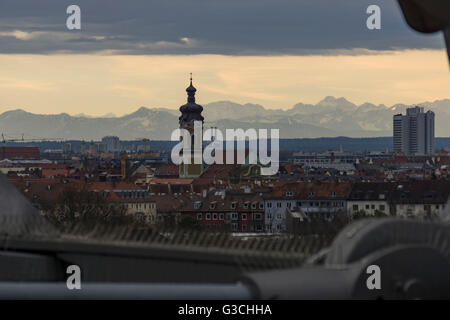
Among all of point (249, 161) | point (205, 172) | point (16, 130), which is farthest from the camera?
point (16, 130)

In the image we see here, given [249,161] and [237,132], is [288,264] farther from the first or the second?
[237,132]

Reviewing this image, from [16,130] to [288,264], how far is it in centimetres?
16184

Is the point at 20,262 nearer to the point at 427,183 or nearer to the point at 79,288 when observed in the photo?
the point at 79,288

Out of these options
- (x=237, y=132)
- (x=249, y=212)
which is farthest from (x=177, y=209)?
(x=237, y=132)

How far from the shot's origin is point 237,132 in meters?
133

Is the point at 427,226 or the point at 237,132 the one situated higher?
the point at 237,132

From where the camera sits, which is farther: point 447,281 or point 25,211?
point 25,211

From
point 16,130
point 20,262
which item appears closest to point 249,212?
point 20,262

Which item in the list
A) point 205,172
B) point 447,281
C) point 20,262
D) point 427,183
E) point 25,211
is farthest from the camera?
point 205,172
